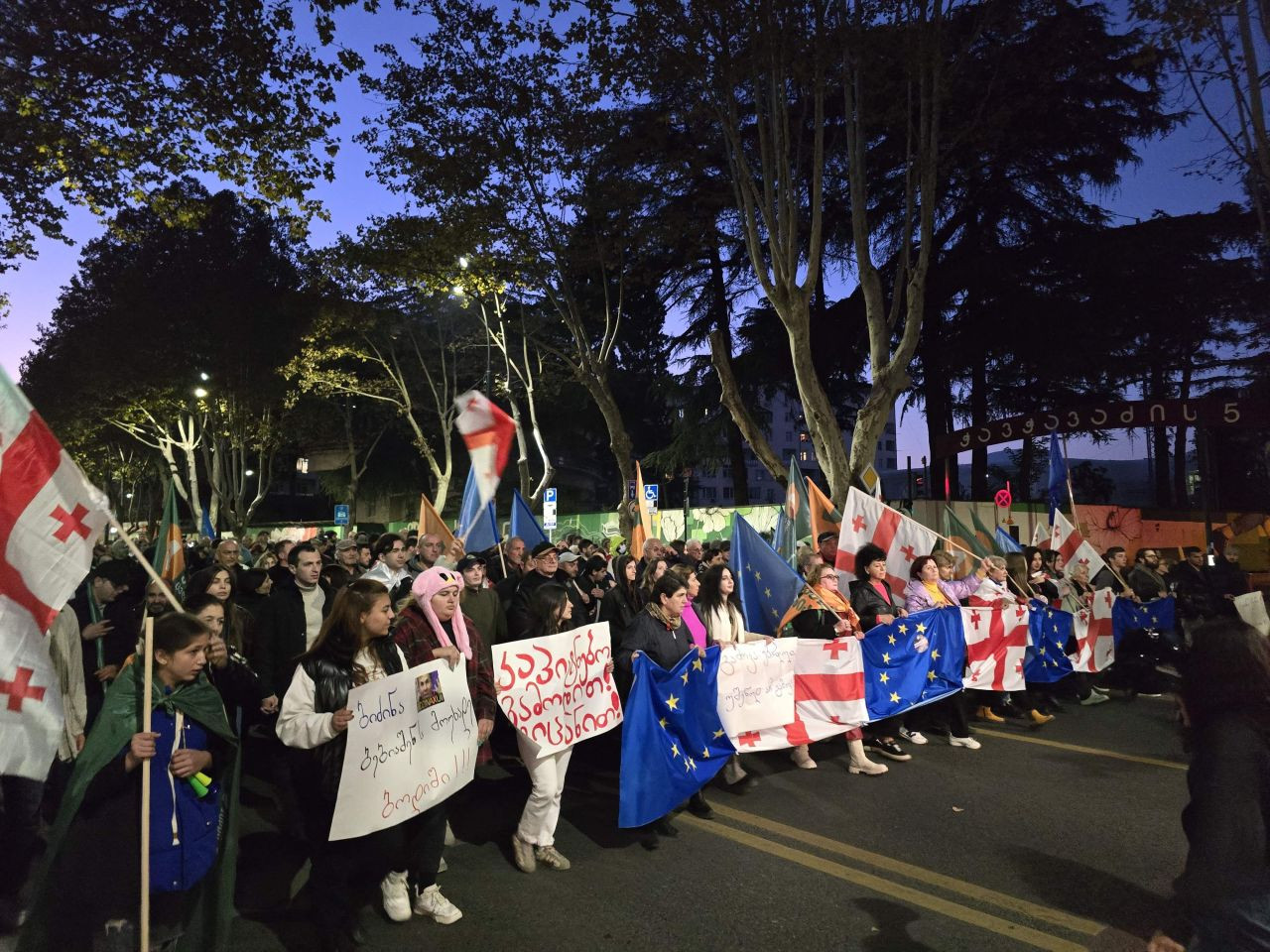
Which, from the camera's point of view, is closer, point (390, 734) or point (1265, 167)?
point (390, 734)

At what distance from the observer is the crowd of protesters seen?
10.1ft

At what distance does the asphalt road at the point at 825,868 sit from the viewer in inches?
152

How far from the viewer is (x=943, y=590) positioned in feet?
26.1

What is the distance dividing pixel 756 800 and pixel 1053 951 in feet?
7.65

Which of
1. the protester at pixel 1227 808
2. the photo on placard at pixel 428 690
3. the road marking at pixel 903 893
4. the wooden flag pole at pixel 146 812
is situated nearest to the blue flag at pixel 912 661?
the road marking at pixel 903 893

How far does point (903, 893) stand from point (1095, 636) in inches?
244

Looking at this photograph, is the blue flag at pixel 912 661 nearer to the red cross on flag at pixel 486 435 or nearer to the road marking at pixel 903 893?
the road marking at pixel 903 893

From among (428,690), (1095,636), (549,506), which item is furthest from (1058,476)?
(549,506)

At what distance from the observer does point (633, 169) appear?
18172mm

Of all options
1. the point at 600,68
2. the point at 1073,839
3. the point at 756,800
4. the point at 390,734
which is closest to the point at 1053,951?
the point at 1073,839

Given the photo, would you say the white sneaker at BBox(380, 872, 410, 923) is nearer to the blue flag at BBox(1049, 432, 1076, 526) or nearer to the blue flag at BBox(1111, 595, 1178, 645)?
the blue flag at BBox(1111, 595, 1178, 645)

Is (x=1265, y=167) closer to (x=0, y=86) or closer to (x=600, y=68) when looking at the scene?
(x=600, y=68)

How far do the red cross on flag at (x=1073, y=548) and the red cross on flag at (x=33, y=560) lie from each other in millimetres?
10087

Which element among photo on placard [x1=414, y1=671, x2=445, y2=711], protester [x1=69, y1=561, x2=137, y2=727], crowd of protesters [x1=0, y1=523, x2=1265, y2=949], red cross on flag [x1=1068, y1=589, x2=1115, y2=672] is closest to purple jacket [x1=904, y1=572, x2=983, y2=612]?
crowd of protesters [x1=0, y1=523, x2=1265, y2=949]
